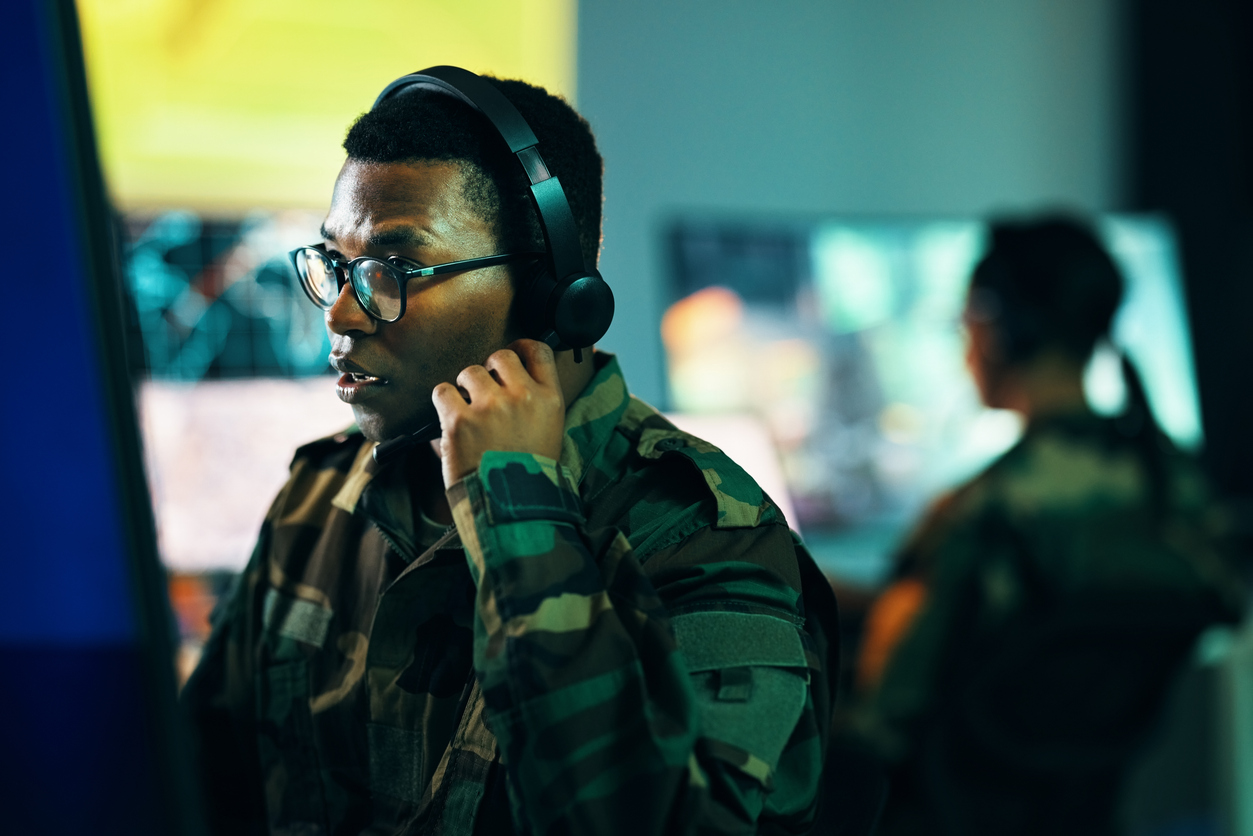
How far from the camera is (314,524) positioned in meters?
0.70

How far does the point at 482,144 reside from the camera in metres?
0.51

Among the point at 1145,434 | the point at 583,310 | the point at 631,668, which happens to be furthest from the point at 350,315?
the point at 1145,434

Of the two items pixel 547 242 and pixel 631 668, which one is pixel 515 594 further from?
pixel 547 242

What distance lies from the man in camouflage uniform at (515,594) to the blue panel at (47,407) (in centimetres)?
15

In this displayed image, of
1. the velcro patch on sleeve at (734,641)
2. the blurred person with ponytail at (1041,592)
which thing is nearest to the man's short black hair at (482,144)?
the velcro patch on sleeve at (734,641)

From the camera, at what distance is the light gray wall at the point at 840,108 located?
1857 mm

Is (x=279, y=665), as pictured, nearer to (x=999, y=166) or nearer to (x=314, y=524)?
(x=314, y=524)

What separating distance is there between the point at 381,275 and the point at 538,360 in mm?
102

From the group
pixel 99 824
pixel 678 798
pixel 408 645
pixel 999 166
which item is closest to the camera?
pixel 99 824

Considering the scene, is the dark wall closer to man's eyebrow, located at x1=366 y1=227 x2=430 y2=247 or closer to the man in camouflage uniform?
the man in camouflage uniform

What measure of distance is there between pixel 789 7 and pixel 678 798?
2.00m

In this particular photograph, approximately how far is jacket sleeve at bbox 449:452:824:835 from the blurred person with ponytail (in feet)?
2.61

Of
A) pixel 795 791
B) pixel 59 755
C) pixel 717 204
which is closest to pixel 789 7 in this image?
pixel 717 204

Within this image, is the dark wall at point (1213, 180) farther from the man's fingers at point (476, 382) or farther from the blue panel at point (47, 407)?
the blue panel at point (47, 407)
